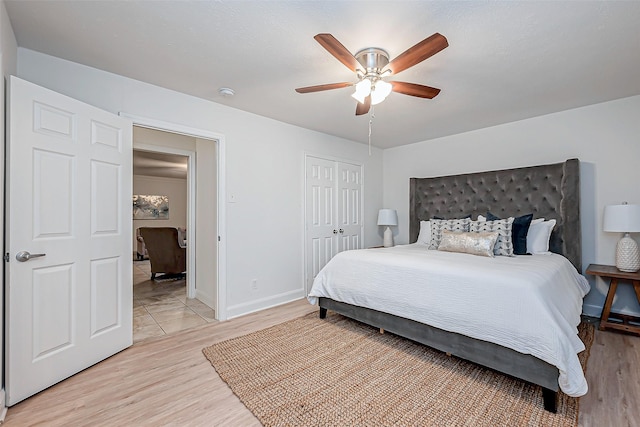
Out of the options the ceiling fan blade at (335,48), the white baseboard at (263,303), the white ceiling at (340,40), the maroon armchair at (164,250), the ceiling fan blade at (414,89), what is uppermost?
the white ceiling at (340,40)

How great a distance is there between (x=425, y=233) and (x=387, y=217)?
80cm

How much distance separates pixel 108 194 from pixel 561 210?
4557 millimetres

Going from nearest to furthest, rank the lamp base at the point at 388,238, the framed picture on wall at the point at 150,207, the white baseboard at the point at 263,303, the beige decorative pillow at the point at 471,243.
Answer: the beige decorative pillow at the point at 471,243 → the white baseboard at the point at 263,303 → the lamp base at the point at 388,238 → the framed picture on wall at the point at 150,207

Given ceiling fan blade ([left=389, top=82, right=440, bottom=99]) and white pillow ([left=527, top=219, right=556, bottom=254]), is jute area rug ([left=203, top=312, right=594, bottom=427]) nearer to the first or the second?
white pillow ([left=527, top=219, right=556, bottom=254])

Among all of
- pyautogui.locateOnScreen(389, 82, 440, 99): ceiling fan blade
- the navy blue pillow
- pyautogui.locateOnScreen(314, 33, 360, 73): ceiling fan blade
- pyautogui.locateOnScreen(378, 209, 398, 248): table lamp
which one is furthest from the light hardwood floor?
pyautogui.locateOnScreen(378, 209, 398, 248): table lamp

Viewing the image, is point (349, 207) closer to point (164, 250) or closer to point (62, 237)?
point (164, 250)

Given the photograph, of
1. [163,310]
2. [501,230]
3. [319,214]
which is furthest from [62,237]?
[501,230]

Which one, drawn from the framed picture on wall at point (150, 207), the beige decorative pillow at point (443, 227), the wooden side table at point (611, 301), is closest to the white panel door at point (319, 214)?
the beige decorative pillow at point (443, 227)

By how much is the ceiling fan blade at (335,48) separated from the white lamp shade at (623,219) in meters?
2.94

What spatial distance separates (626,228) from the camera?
274cm

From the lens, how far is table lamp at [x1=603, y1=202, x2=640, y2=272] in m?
2.74

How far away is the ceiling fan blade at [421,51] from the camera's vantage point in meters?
1.58

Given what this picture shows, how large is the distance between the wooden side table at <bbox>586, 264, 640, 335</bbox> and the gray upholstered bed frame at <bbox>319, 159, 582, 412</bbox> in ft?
1.02

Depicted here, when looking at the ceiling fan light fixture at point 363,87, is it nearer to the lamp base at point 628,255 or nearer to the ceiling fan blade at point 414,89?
the ceiling fan blade at point 414,89
